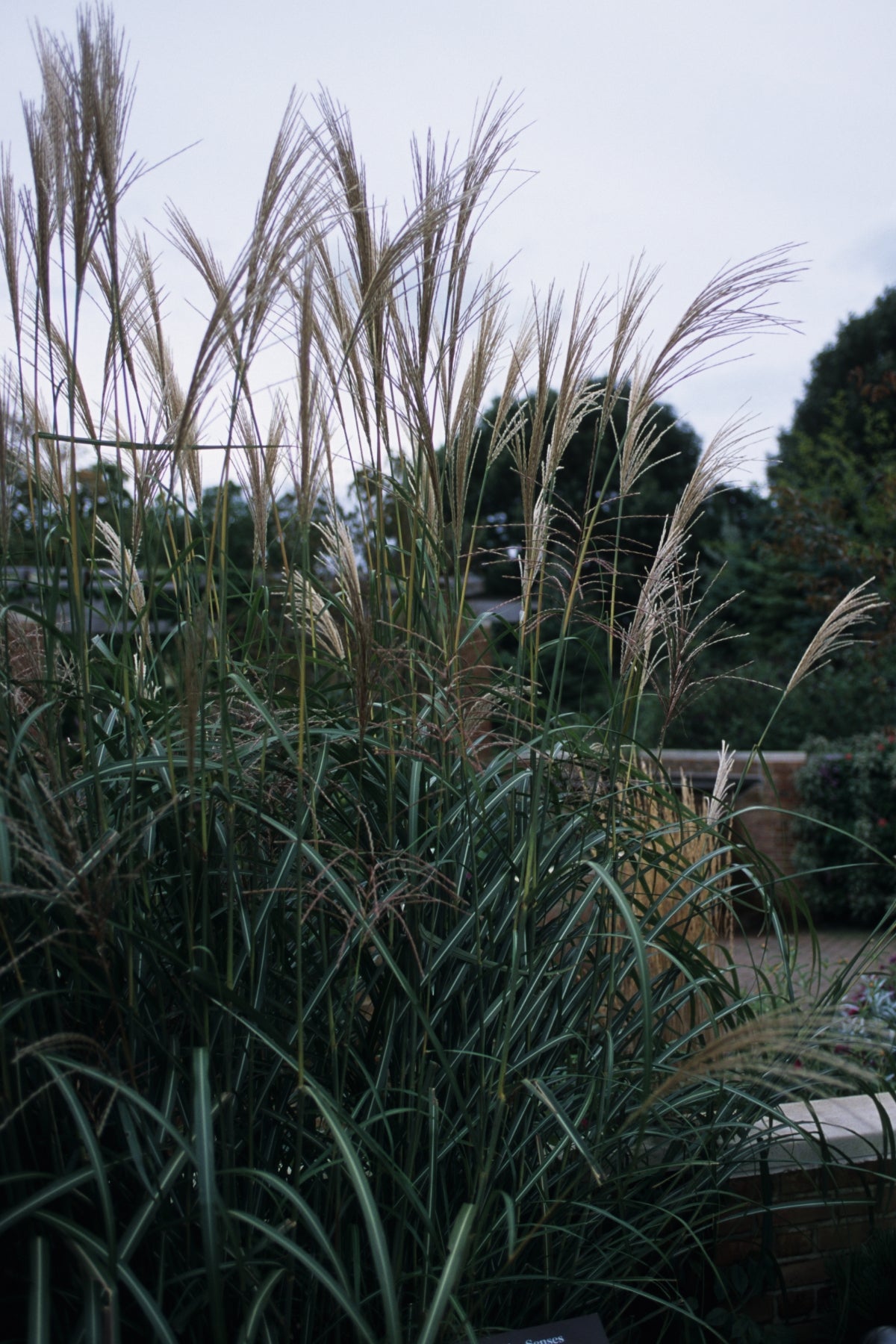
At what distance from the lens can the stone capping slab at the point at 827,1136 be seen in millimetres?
1751

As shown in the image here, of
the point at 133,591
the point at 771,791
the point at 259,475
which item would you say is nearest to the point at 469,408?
the point at 259,475

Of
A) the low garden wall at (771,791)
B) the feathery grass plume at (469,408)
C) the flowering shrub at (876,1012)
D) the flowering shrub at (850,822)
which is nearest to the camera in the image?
the feathery grass plume at (469,408)

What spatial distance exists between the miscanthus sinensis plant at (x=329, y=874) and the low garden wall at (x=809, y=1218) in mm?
103

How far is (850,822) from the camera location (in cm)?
826

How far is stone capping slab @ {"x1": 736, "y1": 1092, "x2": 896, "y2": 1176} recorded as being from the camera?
1751 mm

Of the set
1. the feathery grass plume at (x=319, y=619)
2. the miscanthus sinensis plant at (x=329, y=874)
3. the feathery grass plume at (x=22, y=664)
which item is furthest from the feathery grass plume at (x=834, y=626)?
the feathery grass plume at (x=22, y=664)

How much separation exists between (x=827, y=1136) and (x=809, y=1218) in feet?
0.64

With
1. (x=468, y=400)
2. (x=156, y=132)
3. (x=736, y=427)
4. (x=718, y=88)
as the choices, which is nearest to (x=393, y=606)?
(x=468, y=400)

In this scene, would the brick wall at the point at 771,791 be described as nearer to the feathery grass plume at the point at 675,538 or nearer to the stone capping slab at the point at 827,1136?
the stone capping slab at the point at 827,1136

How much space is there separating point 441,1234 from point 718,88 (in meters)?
3.26

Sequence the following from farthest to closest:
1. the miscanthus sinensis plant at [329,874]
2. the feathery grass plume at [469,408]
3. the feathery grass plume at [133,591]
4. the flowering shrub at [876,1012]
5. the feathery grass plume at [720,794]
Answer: the flowering shrub at [876,1012] < the feathery grass plume at [720,794] < the feathery grass plume at [469,408] < the feathery grass plume at [133,591] < the miscanthus sinensis plant at [329,874]

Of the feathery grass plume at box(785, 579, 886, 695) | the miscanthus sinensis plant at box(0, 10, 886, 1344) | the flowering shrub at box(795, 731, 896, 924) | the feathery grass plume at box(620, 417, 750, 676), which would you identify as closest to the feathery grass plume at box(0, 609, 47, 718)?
the miscanthus sinensis plant at box(0, 10, 886, 1344)

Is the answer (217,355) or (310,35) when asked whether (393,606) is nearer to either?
(217,355)

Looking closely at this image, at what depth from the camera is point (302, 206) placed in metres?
1.25
